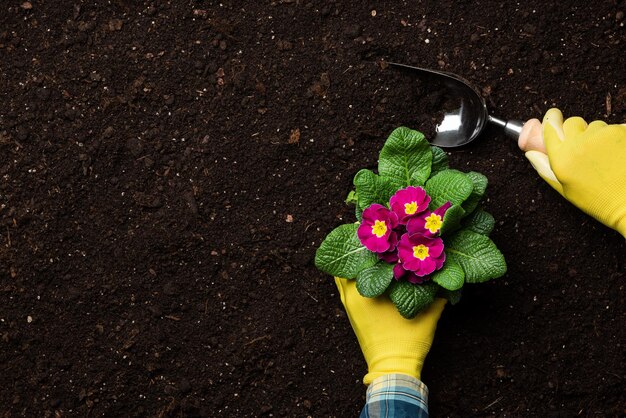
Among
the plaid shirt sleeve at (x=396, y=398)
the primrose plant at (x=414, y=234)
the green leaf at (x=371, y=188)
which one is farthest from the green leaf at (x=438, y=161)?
the plaid shirt sleeve at (x=396, y=398)

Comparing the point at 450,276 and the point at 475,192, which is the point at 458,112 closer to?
the point at 475,192

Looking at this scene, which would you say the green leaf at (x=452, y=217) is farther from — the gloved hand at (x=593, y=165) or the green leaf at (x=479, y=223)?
the gloved hand at (x=593, y=165)

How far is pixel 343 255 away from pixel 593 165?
1.91 feet

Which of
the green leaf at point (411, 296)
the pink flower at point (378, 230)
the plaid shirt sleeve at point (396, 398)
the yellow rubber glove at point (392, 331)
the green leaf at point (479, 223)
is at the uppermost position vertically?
the pink flower at point (378, 230)

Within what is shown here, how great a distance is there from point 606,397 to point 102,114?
4.79 feet

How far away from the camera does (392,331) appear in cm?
162

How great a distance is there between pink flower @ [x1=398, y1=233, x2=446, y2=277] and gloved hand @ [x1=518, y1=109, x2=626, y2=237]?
0.37 meters

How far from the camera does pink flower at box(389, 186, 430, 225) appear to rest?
1.43m

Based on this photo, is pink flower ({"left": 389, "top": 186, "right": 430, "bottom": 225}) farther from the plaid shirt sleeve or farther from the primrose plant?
the plaid shirt sleeve

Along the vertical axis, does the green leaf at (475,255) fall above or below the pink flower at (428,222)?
below

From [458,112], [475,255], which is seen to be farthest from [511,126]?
[475,255]

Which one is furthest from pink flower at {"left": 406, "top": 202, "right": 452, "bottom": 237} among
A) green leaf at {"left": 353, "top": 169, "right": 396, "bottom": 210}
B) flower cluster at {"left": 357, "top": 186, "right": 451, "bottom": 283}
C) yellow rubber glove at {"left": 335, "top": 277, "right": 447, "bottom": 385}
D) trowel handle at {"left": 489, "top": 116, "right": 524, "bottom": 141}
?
trowel handle at {"left": 489, "top": 116, "right": 524, "bottom": 141}

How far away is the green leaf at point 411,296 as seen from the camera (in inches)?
58.3

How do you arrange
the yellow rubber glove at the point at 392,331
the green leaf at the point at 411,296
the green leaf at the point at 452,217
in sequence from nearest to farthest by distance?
1. the green leaf at the point at 452,217
2. the green leaf at the point at 411,296
3. the yellow rubber glove at the point at 392,331
